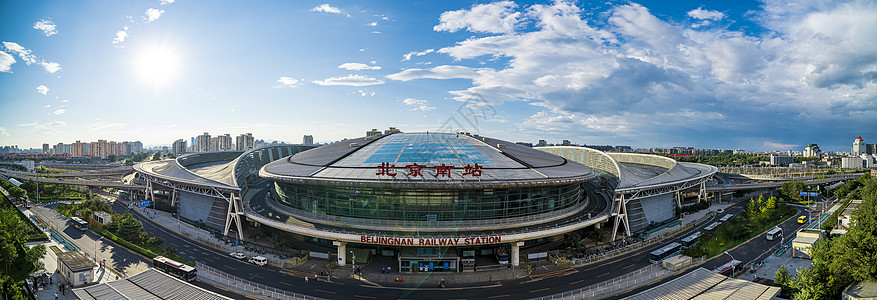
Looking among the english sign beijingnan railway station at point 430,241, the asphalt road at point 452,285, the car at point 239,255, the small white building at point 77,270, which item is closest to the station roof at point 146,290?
the small white building at point 77,270

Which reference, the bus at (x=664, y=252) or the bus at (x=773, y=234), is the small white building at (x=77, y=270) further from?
the bus at (x=773, y=234)

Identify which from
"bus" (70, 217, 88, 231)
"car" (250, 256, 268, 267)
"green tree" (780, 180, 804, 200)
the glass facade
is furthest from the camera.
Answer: "green tree" (780, 180, 804, 200)

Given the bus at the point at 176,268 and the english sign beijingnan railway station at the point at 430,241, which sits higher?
the english sign beijingnan railway station at the point at 430,241

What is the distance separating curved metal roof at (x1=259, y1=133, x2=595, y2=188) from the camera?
4222 cm

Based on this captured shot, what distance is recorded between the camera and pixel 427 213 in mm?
43125

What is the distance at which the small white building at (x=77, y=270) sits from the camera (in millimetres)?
35188

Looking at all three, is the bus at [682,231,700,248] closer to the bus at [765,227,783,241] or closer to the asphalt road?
the asphalt road

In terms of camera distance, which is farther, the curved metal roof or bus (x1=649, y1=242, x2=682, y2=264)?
the curved metal roof

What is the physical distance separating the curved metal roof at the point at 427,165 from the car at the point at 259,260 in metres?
9.15

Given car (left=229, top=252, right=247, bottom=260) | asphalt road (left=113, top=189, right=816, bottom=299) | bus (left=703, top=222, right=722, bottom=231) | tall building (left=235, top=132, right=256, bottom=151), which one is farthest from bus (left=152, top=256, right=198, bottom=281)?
tall building (left=235, top=132, right=256, bottom=151)

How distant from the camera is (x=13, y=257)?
33.7 metres

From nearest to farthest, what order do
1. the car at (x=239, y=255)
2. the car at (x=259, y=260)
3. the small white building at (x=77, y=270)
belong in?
the small white building at (x=77, y=270), the car at (x=259, y=260), the car at (x=239, y=255)

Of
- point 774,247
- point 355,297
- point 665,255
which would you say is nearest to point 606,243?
point 665,255

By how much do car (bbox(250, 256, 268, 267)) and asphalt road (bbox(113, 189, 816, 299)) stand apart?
0.52m
